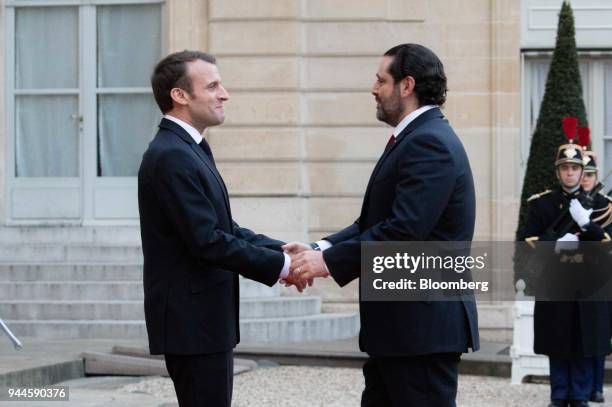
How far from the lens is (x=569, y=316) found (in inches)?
397

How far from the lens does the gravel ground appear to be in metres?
10.4

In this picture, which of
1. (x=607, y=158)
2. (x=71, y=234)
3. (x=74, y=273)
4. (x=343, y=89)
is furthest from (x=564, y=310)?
(x=71, y=234)

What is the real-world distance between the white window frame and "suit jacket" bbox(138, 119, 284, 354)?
10.4m

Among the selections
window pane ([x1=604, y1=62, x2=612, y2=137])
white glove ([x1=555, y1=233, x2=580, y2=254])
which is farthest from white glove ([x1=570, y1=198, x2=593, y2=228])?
window pane ([x1=604, y1=62, x2=612, y2=137])

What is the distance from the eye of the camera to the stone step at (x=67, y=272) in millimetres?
14711

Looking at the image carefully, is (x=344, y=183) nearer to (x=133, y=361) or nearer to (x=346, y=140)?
(x=346, y=140)

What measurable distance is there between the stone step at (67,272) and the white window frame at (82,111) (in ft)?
3.89

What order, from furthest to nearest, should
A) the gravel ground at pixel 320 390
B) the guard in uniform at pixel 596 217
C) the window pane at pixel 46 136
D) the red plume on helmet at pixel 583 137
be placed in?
1. the window pane at pixel 46 136
2. the red plume on helmet at pixel 583 137
3. the gravel ground at pixel 320 390
4. the guard in uniform at pixel 596 217

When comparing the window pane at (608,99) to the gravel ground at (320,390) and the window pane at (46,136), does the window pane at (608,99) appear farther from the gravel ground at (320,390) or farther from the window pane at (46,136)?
the window pane at (46,136)

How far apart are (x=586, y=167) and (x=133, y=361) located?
3.86 metres

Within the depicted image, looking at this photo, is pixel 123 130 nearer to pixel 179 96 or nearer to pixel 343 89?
pixel 343 89

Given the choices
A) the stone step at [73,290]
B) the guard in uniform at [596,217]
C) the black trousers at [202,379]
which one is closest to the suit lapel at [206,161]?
the black trousers at [202,379]

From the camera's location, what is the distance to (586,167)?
34.3 ft

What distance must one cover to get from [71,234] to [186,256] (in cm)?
1020
